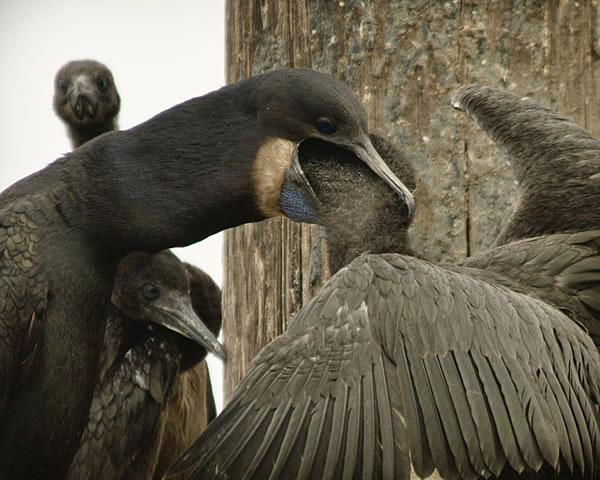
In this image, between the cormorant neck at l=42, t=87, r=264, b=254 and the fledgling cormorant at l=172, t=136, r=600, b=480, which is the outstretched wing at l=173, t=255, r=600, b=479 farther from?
the cormorant neck at l=42, t=87, r=264, b=254

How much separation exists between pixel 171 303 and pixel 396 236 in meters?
1.24

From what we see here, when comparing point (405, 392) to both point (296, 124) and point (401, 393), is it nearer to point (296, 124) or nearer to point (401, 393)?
point (401, 393)

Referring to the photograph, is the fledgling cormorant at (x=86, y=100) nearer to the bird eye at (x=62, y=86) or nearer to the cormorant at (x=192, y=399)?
the bird eye at (x=62, y=86)

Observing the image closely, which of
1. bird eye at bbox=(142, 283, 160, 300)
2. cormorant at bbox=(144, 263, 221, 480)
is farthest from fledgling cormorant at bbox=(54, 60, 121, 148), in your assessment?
bird eye at bbox=(142, 283, 160, 300)

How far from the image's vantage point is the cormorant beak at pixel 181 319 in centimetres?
430

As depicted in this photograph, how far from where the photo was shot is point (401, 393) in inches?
112

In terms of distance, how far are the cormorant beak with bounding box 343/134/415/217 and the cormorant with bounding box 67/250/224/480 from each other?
1.09 metres

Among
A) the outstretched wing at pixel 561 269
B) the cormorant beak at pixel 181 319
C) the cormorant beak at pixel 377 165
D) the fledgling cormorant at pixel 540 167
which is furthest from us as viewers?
the cormorant beak at pixel 181 319

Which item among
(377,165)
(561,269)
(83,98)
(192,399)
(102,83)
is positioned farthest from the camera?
(102,83)

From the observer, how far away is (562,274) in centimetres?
366

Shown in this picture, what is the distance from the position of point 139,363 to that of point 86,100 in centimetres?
209

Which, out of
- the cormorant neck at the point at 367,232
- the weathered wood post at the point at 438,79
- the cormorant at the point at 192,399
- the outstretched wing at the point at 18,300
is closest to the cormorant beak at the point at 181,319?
the weathered wood post at the point at 438,79

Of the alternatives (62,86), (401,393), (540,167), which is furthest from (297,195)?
(62,86)

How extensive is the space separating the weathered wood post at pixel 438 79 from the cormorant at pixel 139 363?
0.32m
